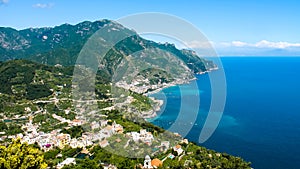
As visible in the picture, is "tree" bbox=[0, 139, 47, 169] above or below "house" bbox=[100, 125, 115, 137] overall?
above

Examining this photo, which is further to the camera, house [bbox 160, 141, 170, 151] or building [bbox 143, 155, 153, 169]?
house [bbox 160, 141, 170, 151]

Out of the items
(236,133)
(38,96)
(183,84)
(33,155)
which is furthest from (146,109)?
(33,155)

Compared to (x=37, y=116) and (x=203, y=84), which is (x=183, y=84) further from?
(x=37, y=116)

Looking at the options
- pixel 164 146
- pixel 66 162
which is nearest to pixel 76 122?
pixel 66 162

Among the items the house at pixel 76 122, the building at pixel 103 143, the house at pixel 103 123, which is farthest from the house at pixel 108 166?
the house at pixel 76 122

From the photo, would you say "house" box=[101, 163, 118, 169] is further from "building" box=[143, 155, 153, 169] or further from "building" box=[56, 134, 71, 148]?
"building" box=[56, 134, 71, 148]

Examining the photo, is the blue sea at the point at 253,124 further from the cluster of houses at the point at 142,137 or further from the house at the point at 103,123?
the house at the point at 103,123

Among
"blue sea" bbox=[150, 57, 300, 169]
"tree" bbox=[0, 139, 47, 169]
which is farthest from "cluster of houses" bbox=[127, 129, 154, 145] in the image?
"tree" bbox=[0, 139, 47, 169]
